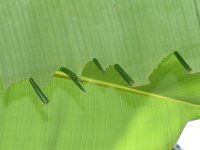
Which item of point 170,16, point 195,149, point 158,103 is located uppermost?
point 170,16

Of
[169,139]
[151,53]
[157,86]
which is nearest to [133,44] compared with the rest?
[151,53]

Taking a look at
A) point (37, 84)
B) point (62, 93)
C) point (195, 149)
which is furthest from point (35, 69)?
point (195, 149)

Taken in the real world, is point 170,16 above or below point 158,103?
above

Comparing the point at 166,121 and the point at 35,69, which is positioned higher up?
the point at 35,69

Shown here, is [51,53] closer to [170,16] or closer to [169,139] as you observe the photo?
[170,16]

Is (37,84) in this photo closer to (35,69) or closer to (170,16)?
(35,69)

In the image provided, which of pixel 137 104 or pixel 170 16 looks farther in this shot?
pixel 137 104

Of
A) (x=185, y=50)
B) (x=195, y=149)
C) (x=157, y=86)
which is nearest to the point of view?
(x=185, y=50)

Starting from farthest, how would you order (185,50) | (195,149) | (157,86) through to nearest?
(195,149) → (157,86) → (185,50)

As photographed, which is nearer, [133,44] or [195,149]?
[133,44]
